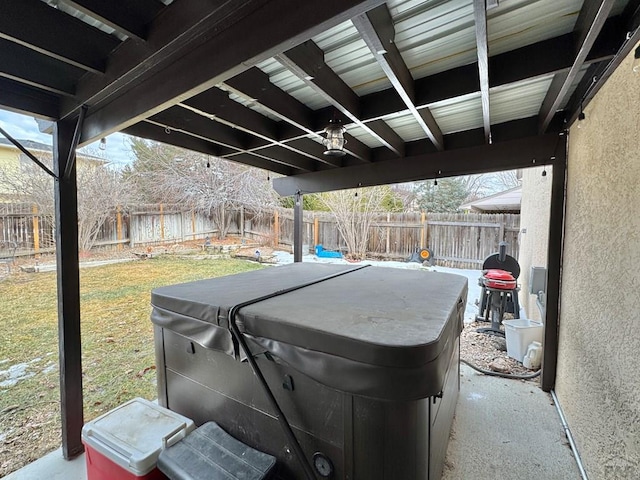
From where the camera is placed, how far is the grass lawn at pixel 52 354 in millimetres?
2445

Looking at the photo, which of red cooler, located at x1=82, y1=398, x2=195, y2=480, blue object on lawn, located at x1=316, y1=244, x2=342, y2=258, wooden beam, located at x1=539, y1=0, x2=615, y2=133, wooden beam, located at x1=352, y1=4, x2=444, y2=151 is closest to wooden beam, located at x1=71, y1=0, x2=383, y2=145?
wooden beam, located at x1=352, y1=4, x2=444, y2=151

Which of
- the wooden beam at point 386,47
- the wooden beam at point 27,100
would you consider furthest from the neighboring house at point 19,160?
the wooden beam at point 386,47

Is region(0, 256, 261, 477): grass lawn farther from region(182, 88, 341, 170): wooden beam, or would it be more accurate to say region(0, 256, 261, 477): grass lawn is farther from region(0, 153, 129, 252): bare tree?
region(182, 88, 341, 170): wooden beam

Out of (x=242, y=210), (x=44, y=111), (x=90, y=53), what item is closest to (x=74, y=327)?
(x=44, y=111)

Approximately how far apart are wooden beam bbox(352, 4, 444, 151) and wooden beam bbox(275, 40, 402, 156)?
1.20 feet

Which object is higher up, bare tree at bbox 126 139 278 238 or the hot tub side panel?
bare tree at bbox 126 139 278 238

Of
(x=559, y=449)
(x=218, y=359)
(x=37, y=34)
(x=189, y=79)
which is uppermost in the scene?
(x=37, y=34)

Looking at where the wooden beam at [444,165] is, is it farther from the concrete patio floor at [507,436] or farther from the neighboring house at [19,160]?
the neighboring house at [19,160]

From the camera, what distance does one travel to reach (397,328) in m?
1.50

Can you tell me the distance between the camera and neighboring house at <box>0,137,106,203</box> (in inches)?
289

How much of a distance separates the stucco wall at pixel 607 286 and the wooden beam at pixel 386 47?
1.12 meters

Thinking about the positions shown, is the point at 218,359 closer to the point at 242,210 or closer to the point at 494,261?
the point at 494,261

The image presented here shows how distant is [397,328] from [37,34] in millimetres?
2217

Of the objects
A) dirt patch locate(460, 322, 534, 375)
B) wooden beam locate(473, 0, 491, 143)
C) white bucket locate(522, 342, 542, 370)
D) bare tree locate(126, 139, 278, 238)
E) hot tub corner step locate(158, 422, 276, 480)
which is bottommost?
dirt patch locate(460, 322, 534, 375)
